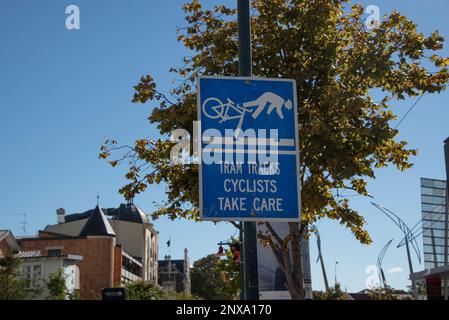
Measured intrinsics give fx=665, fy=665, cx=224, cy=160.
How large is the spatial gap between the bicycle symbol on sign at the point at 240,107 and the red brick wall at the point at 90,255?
59.6 metres

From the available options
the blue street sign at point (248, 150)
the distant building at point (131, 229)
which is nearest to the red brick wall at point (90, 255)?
the distant building at point (131, 229)

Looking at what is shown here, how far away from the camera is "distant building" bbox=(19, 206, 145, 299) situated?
63438 mm

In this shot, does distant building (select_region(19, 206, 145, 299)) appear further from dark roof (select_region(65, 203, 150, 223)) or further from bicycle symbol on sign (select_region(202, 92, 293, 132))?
bicycle symbol on sign (select_region(202, 92, 293, 132))

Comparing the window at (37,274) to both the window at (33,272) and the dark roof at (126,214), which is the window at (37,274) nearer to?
the window at (33,272)

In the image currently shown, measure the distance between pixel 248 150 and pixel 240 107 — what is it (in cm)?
42

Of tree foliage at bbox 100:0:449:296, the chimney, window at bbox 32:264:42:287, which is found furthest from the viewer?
the chimney

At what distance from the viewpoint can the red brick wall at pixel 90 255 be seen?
6341cm

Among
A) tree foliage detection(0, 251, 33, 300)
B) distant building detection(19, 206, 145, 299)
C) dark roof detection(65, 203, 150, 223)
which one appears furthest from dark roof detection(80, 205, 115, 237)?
dark roof detection(65, 203, 150, 223)

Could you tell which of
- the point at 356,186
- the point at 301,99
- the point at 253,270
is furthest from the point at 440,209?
the point at 253,270

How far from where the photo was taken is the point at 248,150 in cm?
565

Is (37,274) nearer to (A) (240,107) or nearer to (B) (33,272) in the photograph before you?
(B) (33,272)
